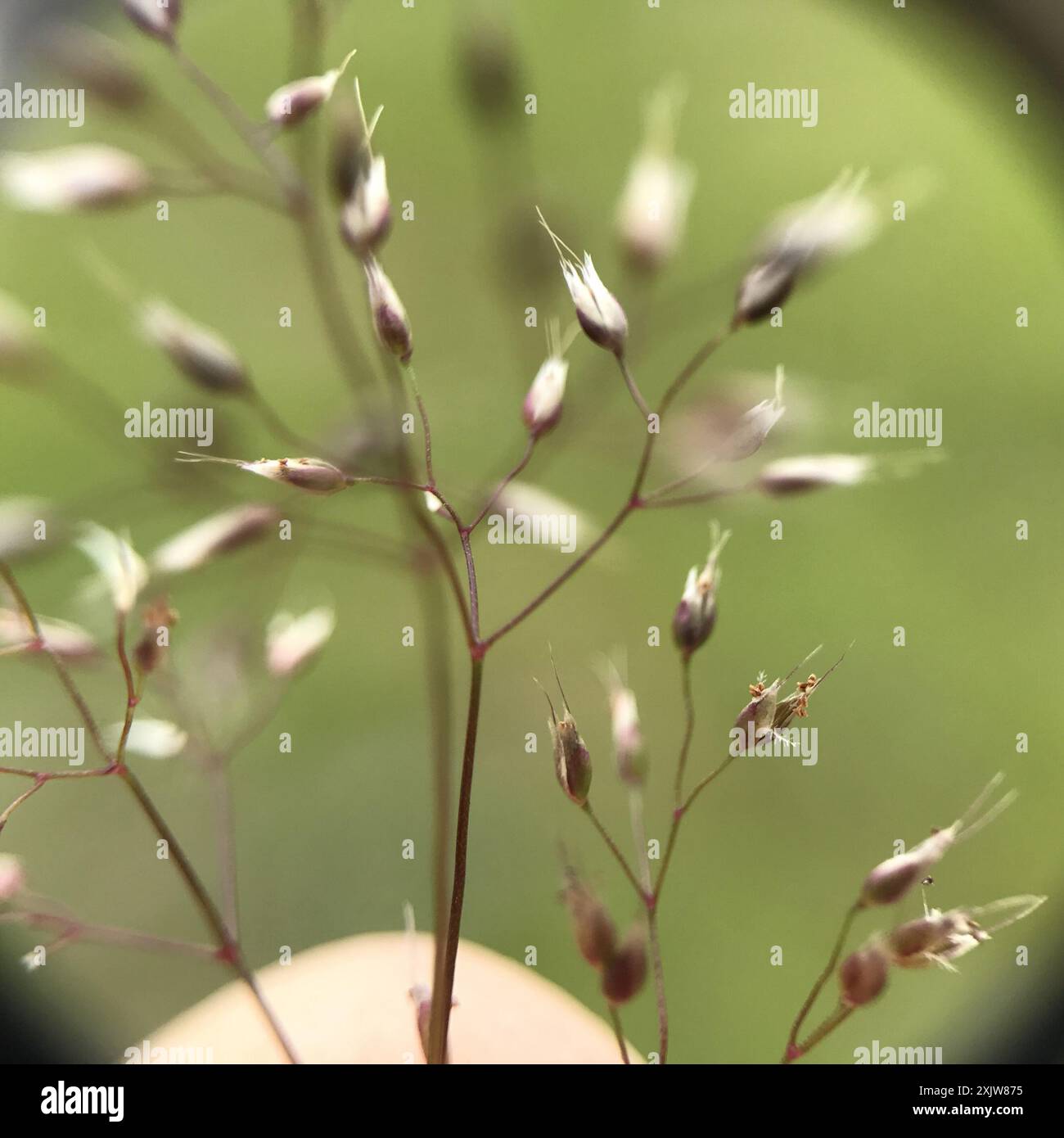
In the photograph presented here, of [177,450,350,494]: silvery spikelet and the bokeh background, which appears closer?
[177,450,350,494]: silvery spikelet

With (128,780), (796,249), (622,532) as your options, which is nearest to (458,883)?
(128,780)

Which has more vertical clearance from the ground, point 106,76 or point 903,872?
point 106,76

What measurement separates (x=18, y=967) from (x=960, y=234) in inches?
33.2

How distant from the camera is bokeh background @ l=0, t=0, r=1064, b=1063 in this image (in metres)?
0.67

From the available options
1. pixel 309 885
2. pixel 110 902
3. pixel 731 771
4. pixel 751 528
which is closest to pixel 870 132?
pixel 751 528

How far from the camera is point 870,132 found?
0.70 m

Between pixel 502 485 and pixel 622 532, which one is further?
pixel 622 532

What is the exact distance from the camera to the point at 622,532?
0.70 metres

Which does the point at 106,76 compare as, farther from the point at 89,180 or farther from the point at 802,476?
the point at 802,476

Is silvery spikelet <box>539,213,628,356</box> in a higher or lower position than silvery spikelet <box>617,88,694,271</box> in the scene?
lower

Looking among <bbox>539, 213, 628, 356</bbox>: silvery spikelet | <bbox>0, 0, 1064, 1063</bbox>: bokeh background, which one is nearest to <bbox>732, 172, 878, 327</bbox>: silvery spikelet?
<bbox>539, 213, 628, 356</bbox>: silvery spikelet

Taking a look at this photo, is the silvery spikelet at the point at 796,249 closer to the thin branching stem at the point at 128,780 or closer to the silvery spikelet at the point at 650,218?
the silvery spikelet at the point at 650,218

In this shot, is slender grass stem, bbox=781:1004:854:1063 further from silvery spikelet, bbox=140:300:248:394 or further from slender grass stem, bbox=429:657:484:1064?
silvery spikelet, bbox=140:300:248:394
